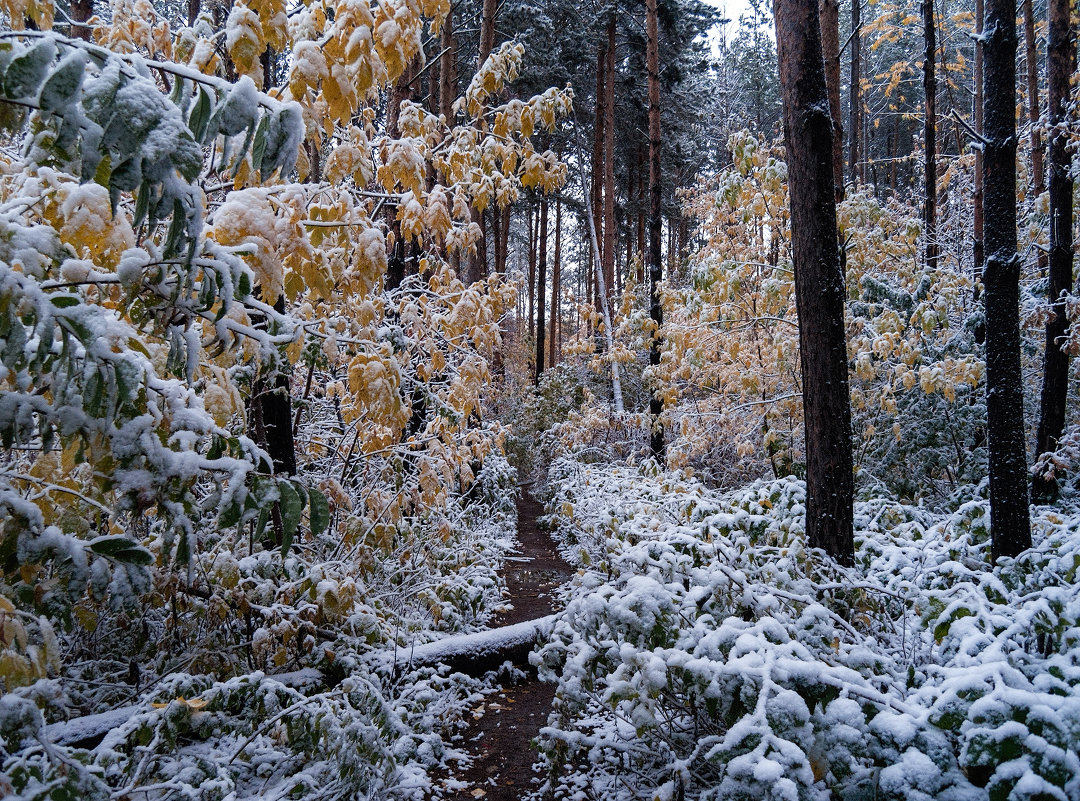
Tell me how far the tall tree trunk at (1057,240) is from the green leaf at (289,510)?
570cm

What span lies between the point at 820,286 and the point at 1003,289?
1.06 m

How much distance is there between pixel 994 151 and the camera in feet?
11.4

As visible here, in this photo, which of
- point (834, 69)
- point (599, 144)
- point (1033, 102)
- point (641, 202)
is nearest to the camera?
point (834, 69)

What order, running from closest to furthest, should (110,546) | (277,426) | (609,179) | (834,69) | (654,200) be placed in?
(110,546)
(277,426)
(834,69)
(654,200)
(609,179)

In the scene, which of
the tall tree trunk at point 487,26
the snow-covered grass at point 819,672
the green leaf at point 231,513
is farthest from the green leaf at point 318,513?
the tall tree trunk at point 487,26

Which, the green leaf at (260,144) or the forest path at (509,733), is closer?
the green leaf at (260,144)

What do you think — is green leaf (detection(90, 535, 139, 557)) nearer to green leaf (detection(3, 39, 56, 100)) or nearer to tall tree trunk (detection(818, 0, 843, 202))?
green leaf (detection(3, 39, 56, 100))

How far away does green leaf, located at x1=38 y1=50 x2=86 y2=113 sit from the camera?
47.3 inches

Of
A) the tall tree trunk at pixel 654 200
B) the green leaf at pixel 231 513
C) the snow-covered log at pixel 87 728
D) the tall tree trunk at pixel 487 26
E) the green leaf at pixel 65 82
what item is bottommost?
the snow-covered log at pixel 87 728

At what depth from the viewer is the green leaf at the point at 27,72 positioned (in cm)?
120

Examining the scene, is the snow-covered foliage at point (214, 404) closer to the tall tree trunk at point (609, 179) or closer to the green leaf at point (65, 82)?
the green leaf at point (65, 82)

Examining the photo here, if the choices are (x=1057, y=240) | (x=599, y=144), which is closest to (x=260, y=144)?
(x=1057, y=240)

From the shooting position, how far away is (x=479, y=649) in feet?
16.0

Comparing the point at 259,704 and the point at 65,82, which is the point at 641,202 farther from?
the point at 65,82
